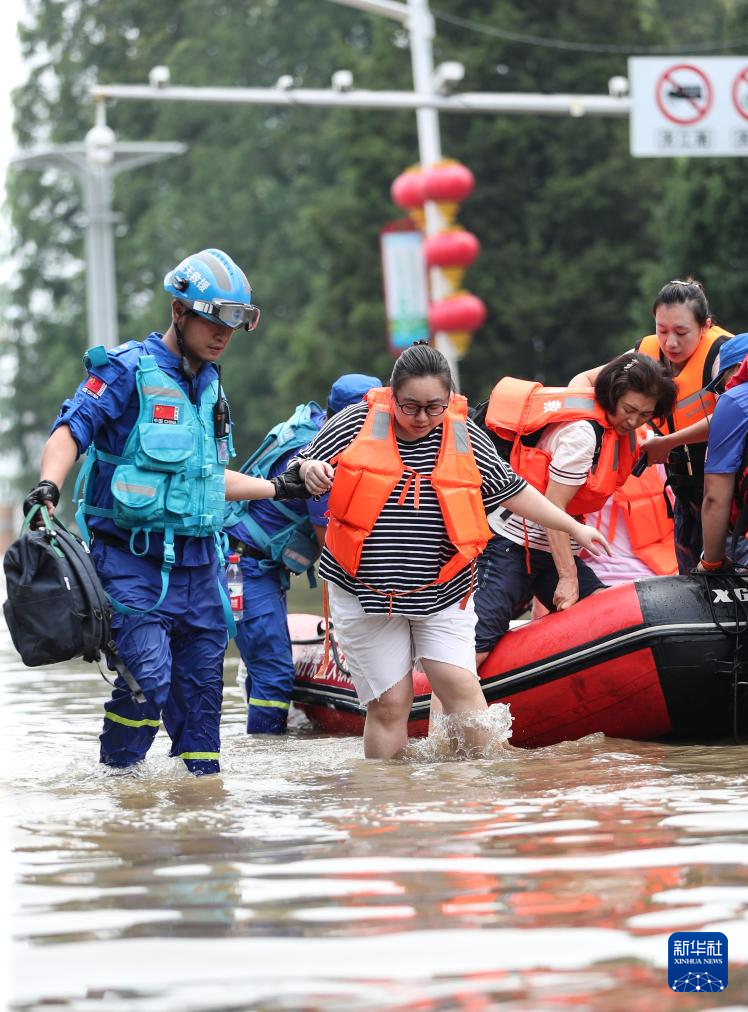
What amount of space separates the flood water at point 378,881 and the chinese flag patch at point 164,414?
47.9 inches

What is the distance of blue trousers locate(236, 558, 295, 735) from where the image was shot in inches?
323

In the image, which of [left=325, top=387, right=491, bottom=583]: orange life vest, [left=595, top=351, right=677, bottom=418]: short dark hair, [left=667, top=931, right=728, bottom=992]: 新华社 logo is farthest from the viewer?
[left=595, top=351, right=677, bottom=418]: short dark hair

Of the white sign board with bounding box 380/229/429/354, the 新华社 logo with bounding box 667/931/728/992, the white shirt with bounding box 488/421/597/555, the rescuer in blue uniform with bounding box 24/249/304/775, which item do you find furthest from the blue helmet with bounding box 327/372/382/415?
the white sign board with bounding box 380/229/429/354

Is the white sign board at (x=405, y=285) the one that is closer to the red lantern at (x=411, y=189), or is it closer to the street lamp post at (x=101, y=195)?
the red lantern at (x=411, y=189)

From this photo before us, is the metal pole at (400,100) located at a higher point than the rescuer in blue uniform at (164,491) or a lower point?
higher

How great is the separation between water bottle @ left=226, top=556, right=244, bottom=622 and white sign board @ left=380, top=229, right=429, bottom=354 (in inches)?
592

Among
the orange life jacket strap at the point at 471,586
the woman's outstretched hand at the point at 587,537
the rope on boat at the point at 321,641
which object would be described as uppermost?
the woman's outstretched hand at the point at 587,537

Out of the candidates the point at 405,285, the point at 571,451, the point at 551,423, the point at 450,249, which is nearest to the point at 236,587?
the point at 551,423

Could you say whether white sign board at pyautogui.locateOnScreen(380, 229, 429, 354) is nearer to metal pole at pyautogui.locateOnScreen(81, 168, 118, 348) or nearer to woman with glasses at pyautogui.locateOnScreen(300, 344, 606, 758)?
metal pole at pyautogui.locateOnScreen(81, 168, 118, 348)

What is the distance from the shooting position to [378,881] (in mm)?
4578

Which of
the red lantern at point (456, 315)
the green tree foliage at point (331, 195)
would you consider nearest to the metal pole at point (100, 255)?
the green tree foliage at point (331, 195)

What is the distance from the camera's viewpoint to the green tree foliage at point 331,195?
1200 inches

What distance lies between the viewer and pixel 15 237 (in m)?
42.9

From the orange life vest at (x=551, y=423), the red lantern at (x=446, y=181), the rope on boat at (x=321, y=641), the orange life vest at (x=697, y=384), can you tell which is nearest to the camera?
the orange life vest at (x=551, y=423)
